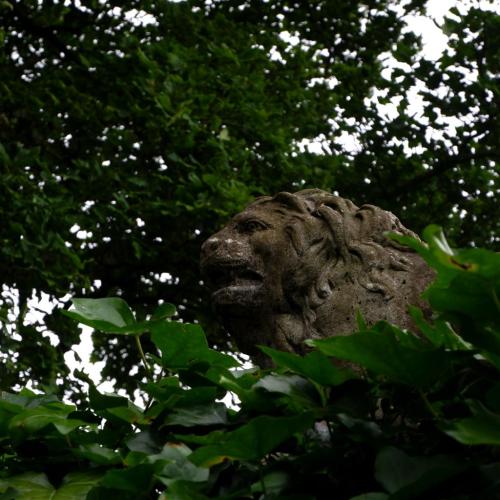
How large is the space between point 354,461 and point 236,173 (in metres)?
8.30

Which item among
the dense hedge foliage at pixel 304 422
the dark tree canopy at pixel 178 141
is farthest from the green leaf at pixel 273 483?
the dark tree canopy at pixel 178 141

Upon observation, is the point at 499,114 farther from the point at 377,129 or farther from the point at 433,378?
the point at 433,378

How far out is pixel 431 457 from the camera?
67.1 inches

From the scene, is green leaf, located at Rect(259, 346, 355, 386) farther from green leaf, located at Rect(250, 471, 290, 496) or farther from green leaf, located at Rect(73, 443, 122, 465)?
green leaf, located at Rect(73, 443, 122, 465)

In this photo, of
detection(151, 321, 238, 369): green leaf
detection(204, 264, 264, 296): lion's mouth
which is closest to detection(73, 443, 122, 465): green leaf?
detection(151, 321, 238, 369): green leaf

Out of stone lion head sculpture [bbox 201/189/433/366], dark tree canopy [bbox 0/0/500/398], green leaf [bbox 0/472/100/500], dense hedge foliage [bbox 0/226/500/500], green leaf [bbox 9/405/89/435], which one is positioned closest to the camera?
dense hedge foliage [bbox 0/226/500/500]

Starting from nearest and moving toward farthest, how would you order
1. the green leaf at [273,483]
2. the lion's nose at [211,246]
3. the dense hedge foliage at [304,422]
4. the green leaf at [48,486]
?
the dense hedge foliage at [304,422]
the green leaf at [273,483]
the green leaf at [48,486]
the lion's nose at [211,246]

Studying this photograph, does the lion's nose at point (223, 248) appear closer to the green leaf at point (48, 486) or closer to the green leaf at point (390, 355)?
the green leaf at point (48, 486)

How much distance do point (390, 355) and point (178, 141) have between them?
8398 millimetres

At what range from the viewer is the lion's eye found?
3.90m

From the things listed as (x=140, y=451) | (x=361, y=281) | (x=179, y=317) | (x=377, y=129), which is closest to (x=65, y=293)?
(x=179, y=317)

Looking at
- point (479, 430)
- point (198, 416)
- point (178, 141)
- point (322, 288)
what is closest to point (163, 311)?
point (198, 416)

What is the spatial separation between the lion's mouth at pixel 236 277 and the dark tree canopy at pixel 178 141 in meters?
4.86

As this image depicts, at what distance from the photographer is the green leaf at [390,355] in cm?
172
